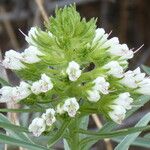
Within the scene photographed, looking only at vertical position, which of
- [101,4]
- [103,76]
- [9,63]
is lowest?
[103,76]

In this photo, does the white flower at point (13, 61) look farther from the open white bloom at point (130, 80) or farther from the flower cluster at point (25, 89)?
the open white bloom at point (130, 80)

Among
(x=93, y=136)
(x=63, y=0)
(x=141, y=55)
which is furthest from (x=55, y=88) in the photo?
(x=141, y=55)

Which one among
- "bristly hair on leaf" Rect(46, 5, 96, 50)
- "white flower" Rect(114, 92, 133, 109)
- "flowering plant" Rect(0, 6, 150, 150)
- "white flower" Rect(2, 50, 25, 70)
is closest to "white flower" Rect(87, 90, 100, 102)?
"flowering plant" Rect(0, 6, 150, 150)

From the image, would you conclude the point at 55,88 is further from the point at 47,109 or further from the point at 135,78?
the point at 135,78

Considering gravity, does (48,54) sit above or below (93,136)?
above

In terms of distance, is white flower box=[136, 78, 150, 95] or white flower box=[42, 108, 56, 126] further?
white flower box=[136, 78, 150, 95]

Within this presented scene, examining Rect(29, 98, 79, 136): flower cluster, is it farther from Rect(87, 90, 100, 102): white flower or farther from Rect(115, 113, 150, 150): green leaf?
Rect(115, 113, 150, 150): green leaf
